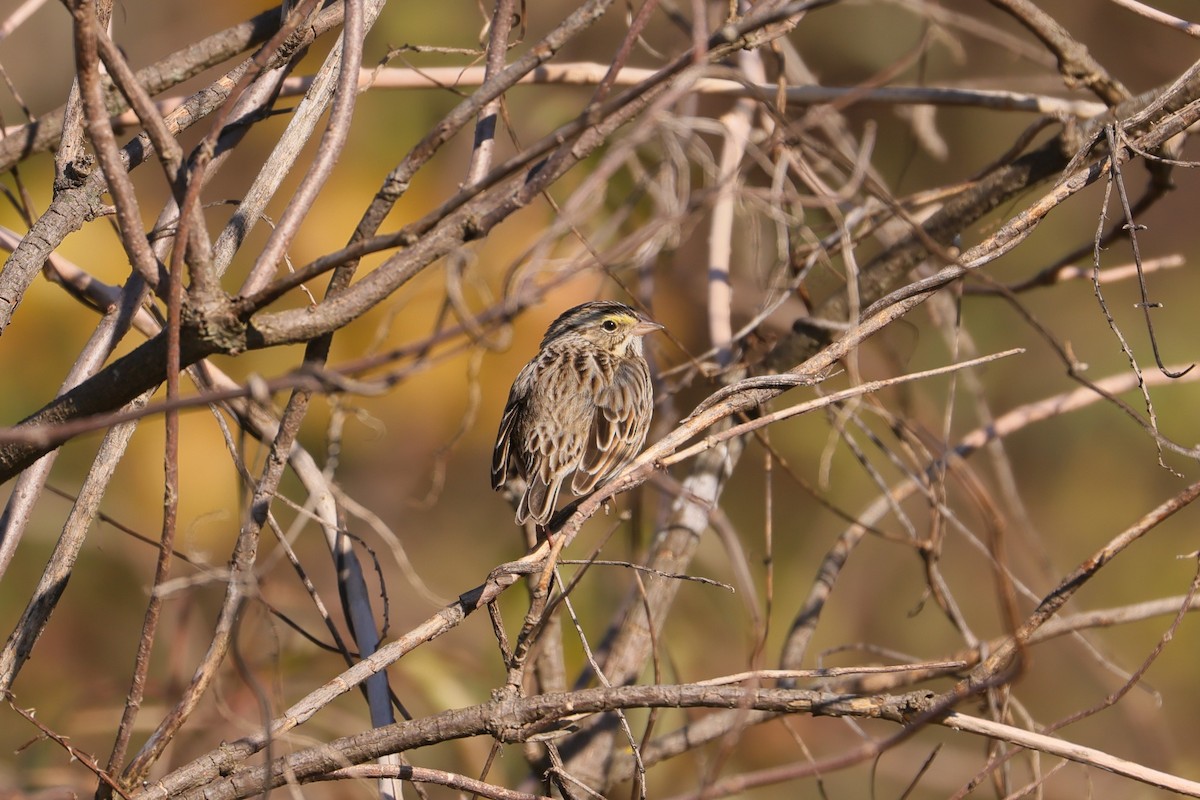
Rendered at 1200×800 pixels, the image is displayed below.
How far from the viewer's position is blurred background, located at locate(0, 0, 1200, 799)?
4.46 metres

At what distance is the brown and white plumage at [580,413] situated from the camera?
9.86ft

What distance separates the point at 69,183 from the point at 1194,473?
486cm

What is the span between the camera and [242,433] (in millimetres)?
2027

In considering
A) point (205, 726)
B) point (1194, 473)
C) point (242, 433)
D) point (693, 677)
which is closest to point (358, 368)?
point (242, 433)

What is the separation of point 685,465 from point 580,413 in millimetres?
985

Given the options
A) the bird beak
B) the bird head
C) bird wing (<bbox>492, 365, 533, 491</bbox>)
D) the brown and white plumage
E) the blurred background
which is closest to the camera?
the brown and white plumage

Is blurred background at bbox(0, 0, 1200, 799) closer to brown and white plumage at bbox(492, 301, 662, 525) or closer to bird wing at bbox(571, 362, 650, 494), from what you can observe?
brown and white plumage at bbox(492, 301, 662, 525)

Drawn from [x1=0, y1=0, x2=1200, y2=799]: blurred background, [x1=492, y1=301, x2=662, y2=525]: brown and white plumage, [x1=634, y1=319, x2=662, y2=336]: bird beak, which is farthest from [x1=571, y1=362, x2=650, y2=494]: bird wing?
[x1=0, y1=0, x2=1200, y2=799]: blurred background

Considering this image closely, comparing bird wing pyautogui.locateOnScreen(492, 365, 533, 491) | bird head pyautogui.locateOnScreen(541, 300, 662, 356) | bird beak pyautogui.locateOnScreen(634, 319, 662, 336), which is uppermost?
bird head pyautogui.locateOnScreen(541, 300, 662, 356)

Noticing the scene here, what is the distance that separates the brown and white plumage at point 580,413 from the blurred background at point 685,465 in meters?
0.57

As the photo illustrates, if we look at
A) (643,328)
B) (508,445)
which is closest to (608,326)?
(643,328)

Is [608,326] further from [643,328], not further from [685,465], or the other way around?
[685,465]

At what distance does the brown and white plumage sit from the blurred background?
0.57 meters

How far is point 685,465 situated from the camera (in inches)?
158
